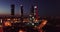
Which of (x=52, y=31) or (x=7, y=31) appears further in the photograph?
(x=52, y=31)

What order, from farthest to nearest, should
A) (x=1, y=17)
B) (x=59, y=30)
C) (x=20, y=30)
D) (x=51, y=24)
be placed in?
(x=51, y=24) < (x=1, y=17) < (x=59, y=30) < (x=20, y=30)

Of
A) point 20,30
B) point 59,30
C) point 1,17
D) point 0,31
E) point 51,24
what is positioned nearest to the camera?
point 20,30

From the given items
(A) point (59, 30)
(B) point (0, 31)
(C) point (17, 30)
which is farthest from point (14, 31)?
(A) point (59, 30)

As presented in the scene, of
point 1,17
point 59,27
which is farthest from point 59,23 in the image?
point 1,17

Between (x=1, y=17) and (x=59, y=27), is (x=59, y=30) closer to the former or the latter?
(x=59, y=27)

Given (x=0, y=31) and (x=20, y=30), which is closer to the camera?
(x=20, y=30)

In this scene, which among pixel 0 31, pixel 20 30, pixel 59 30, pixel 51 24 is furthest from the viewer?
pixel 51 24

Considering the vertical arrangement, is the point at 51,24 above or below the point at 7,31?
below

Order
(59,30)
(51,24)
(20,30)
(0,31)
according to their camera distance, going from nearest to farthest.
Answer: (20,30), (0,31), (59,30), (51,24)

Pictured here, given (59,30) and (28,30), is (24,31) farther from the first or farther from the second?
(59,30)
